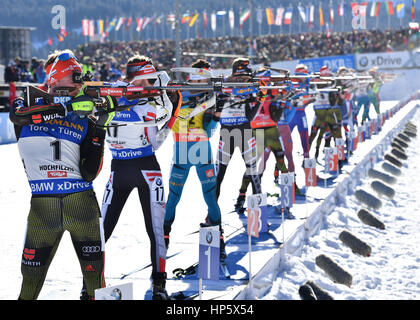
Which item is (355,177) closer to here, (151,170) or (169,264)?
(169,264)

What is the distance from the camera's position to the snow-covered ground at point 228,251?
240 inches

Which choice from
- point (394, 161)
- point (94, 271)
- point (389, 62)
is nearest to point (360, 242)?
point (94, 271)

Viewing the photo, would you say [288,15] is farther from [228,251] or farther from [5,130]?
[228,251]

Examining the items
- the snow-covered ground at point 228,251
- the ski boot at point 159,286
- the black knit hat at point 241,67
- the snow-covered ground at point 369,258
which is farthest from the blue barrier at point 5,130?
the ski boot at point 159,286

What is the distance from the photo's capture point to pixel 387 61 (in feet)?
135

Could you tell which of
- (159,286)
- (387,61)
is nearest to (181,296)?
(159,286)

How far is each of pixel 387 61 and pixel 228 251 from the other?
36.9 m

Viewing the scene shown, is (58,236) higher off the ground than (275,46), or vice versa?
(275,46)

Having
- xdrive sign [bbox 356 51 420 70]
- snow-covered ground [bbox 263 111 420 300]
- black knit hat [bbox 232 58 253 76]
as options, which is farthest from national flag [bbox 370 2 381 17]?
black knit hat [bbox 232 58 253 76]

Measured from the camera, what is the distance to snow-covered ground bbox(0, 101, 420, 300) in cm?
610

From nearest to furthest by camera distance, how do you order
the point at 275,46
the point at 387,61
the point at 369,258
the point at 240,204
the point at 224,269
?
the point at 224,269 < the point at 369,258 < the point at 240,204 < the point at 387,61 < the point at 275,46

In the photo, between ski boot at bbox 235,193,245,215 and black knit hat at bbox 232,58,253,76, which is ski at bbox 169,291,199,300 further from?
ski boot at bbox 235,193,245,215

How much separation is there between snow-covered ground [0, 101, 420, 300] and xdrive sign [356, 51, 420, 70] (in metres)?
30.7
